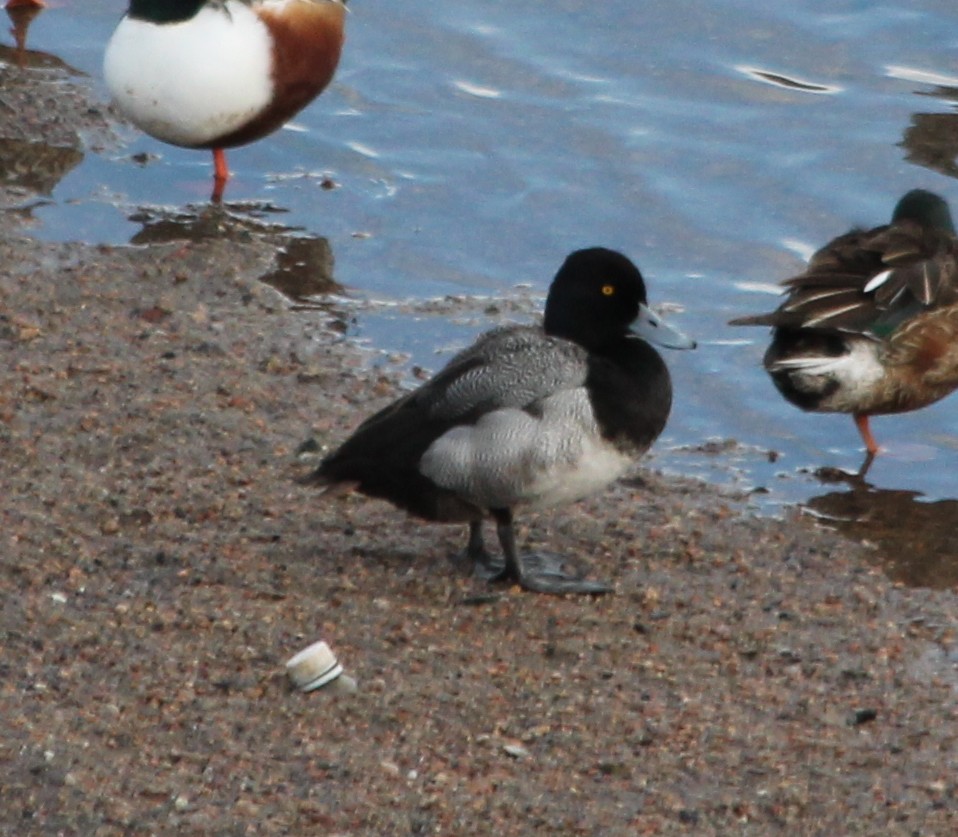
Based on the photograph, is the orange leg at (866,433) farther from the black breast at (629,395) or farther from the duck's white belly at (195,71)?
the duck's white belly at (195,71)

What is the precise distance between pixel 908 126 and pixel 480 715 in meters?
6.55

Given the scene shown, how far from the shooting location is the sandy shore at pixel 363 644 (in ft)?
12.8

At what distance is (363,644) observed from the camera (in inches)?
187

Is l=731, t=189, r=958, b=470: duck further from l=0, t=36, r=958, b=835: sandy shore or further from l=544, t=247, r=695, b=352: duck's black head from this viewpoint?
l=544, t=247, r=695, b=352: duck's black head

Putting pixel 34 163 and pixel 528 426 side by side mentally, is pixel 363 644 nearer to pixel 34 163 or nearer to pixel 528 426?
pixel 528 426

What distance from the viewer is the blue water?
25.2ft

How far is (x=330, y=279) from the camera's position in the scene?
324 inches

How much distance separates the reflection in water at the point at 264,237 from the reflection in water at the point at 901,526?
2.45m

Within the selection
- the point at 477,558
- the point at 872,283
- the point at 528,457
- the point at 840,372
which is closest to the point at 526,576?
the point at 477,558

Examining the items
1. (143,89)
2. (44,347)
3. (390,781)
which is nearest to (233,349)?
(44,347)

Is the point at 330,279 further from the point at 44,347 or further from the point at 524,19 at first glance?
the point at 524,19

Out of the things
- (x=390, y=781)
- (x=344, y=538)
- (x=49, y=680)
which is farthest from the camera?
(x=344, y=538)

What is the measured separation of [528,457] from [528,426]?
0.30ft

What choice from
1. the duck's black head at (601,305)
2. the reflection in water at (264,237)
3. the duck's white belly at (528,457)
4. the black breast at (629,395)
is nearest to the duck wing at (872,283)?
the duck's black head at (601,305)
